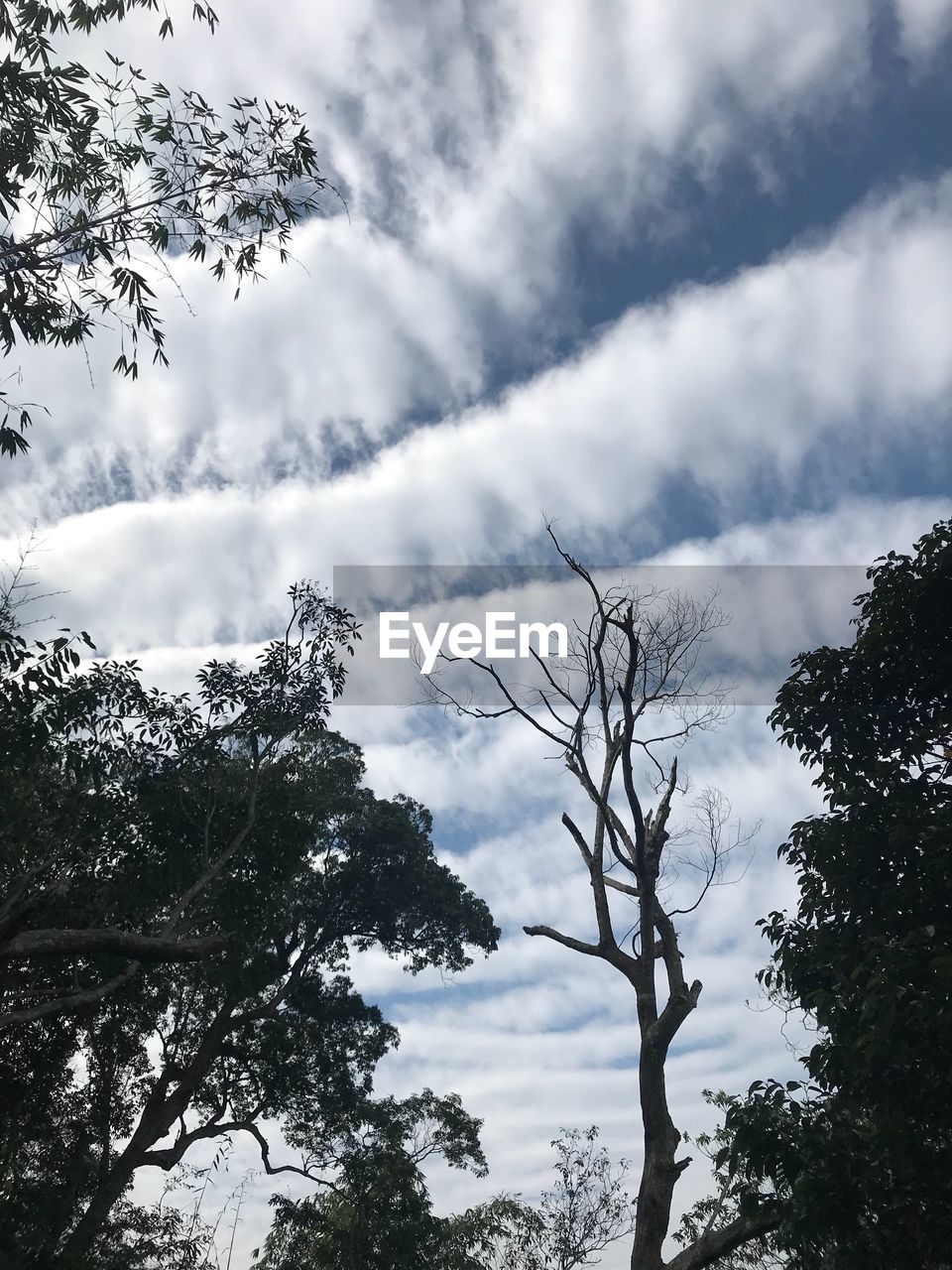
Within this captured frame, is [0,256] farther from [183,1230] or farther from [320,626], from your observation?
[183,1230]

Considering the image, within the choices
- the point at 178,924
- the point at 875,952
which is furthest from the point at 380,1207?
the point at 875,952

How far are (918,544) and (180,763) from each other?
10.3m

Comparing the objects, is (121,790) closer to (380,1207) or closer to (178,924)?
(178,924)

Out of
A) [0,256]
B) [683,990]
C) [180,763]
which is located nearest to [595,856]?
[683,990]

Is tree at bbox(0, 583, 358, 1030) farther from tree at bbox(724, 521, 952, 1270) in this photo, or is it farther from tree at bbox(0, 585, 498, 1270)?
tree at bbox(724, 521, 952, 1270)

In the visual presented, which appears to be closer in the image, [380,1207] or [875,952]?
[875,952]

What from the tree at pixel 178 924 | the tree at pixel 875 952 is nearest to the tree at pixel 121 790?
the tree at pixel 178 924

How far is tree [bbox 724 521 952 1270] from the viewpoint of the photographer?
24.1 ft

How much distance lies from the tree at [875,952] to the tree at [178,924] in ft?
18.0

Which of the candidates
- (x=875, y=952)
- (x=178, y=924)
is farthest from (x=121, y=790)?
(x=875, y=952)

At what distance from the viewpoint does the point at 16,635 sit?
36.0 ft

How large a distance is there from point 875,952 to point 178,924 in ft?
32.2

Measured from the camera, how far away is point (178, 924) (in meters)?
14.0

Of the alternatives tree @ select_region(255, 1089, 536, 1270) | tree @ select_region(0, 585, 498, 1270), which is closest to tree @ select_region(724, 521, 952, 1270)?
tree @ select_region(0, 585, 498, 1270)
